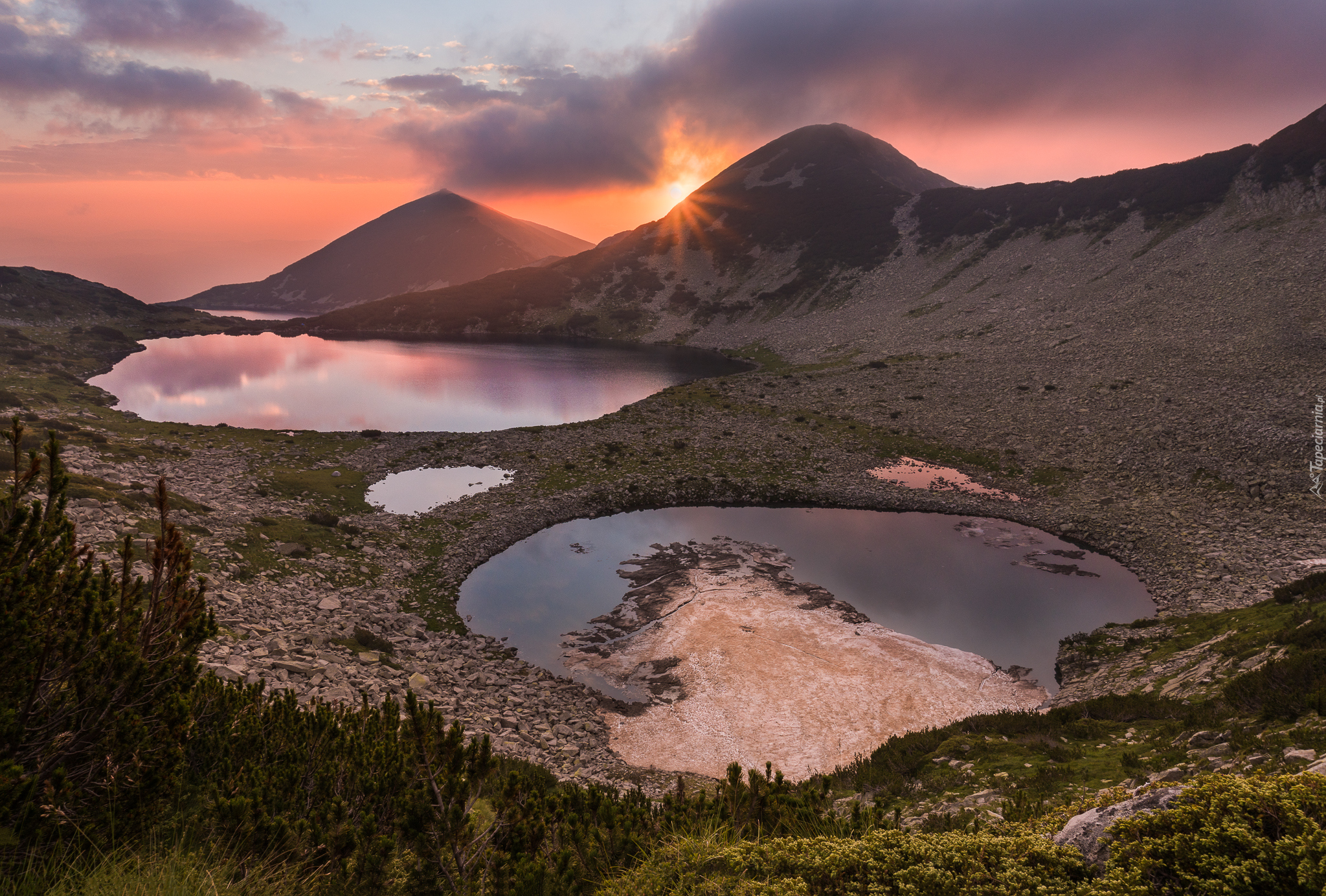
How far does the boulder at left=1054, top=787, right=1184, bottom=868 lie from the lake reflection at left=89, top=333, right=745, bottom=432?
199ft

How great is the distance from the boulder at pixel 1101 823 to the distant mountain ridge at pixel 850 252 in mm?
86272

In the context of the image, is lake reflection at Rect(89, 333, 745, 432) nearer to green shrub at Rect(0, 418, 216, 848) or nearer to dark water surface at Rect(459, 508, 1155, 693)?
dark water surface at Rect(459, 508, 1155, 693)

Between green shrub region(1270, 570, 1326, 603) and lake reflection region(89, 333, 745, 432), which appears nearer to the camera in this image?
green shrub region(1270, 570, 1326, 603)

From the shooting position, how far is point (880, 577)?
102ft

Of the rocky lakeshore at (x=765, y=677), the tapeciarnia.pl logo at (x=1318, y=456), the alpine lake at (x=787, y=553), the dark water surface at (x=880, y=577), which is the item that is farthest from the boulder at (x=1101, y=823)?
the tapeciarnia.pl logo at (x=1318, y=456)

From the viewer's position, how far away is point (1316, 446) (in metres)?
36.0

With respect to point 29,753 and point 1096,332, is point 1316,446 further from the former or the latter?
point 29,753

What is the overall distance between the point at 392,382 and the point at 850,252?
108 meters

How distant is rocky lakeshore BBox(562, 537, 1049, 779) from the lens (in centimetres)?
1919

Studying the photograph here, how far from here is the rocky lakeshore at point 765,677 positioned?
19.2 metres

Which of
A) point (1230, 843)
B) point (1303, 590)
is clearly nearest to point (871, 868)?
point (1230, 843)

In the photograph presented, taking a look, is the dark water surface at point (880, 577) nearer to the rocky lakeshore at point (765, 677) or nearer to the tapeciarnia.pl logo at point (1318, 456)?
the rocky lakeshore at point (765, 677)

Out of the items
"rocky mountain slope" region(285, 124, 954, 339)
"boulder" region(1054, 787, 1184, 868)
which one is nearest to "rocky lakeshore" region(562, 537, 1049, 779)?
"boulder" region(1054, 787, 1184, 868)

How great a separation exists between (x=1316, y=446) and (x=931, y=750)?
40258mm
